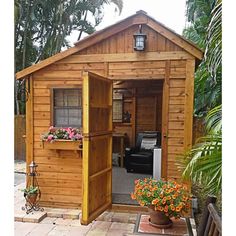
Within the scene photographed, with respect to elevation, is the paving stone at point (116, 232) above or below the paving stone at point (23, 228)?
above

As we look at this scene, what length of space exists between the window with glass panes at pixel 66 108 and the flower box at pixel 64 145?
352 mm

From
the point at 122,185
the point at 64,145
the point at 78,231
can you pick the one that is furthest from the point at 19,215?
the point at 122,185

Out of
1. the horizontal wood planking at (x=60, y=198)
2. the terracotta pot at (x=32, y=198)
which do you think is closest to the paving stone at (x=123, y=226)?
the horizontal wood planking at (x=60, y=198)

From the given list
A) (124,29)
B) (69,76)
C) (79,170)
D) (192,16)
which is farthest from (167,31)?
(192,16)

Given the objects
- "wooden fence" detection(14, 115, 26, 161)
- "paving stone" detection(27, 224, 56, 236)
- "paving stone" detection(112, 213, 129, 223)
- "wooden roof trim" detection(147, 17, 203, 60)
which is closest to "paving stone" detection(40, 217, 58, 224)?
"paving stone" detection(27, 224, 56, 236)

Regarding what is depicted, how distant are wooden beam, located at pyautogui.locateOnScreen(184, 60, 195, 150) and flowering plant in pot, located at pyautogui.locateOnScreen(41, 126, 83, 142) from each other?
159cm

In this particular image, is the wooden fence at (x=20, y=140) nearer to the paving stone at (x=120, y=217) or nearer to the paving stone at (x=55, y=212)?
the paving stone at (x=55, y=212)

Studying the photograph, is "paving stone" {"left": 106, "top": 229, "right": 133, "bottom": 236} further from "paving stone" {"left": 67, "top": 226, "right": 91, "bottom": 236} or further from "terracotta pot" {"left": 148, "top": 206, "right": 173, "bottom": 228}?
"terracotta pot" {"left": 148, "top": 206, "right": 173, "bottom": 228}

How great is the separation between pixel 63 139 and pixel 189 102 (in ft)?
6.48

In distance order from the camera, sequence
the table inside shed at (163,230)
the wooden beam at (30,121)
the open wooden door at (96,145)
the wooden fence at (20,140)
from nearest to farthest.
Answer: the table inside shed at (163,230)
the open wooden door at (96,145)
the wooden beam at (30,121)
the wooden fence at (20,140)

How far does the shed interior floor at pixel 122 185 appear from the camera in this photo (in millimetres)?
4253

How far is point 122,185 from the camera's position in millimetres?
5027

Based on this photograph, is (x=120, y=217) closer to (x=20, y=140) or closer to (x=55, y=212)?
(x=55, y=212)
